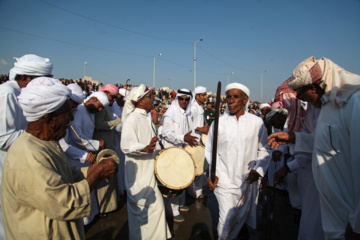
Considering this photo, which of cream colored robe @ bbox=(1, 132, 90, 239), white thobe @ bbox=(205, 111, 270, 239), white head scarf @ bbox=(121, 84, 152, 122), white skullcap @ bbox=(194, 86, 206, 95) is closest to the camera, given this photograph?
cream colored robe @ bbox=(1, 132, 90, 239)

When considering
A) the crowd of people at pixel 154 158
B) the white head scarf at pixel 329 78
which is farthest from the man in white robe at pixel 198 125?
the white head scarf at pixel 329 78

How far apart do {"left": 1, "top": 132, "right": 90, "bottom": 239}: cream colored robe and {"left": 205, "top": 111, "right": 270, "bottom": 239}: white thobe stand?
210cm

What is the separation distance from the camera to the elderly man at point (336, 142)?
1854 mm

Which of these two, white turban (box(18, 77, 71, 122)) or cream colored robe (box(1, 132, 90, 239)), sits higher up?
white turban (box(18, 77, 71, 122))

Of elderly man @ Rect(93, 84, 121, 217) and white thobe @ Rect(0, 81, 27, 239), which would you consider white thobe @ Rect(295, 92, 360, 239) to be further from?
elderly man @ Rect(93, 84, 121, 217)

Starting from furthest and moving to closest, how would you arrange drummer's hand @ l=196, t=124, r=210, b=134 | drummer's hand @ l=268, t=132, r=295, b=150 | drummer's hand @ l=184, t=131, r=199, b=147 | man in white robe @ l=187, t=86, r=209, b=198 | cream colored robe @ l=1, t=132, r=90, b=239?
man in white robe @ l=187, t=86, r=209, b=198
drummer's hand @ l=196, t=124, r=210, b=134
drummer's hand @ l=184, t=131, r=199, b=147
drummer's hand @ l=268, t=132, r=295, b=150
cream colored robe @ l=1, t=132, r=90, b=239

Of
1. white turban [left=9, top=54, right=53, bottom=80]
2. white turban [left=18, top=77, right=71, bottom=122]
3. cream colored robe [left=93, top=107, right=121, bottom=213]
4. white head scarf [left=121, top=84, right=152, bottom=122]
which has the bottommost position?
cream colored robe [left=93, top=107, right=121, bottom=213]

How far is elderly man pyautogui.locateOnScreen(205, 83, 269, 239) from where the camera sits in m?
3.24

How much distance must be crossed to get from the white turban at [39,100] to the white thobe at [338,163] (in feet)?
7.79

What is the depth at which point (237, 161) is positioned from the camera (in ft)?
10.8

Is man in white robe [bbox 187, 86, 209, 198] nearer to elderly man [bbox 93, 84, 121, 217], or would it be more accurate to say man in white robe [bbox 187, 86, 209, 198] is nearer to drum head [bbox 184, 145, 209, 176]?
drum head [bbox 184, 145, 209, 176]

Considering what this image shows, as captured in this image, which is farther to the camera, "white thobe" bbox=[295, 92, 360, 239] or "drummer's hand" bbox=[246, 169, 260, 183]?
"drummer's hand" bbox=[246, 169, 260, 183]

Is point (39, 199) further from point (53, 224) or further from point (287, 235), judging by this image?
point (287, 235)

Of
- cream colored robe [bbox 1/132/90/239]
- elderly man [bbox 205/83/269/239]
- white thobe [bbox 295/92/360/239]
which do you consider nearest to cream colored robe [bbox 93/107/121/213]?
elderly man [bbox 205/83/269/239]
